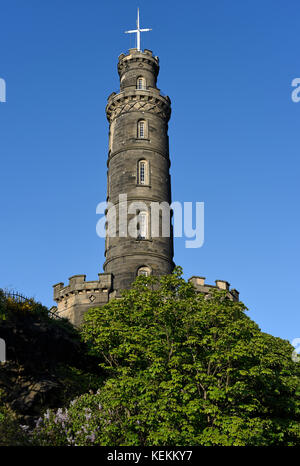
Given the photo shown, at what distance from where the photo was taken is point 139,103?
Result: 3738 centimetres

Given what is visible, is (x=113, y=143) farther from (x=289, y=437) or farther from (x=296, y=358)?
(x=289, y=437)

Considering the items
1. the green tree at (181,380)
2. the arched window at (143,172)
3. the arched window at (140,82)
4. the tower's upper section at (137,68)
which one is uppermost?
the tower's upper section at (137,68)

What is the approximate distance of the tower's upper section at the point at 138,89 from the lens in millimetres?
37500

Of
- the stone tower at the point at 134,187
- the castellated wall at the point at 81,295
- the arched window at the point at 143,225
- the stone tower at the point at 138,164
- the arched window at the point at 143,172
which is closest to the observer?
the castellated wall at the point at 81,295

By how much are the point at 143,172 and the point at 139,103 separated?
5.59 meters

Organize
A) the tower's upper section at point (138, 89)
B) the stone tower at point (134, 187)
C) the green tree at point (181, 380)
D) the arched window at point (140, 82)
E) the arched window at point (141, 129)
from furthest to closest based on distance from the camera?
the arched window at point (140, 82)
the tower's upper section at point (138, 89)
the arched window at point (141, 129)
the stone tower at point (134, 187)
the green tree at point (181, 380)

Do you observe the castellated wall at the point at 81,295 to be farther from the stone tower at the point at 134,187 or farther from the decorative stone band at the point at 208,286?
the decorative stone band at the point at 208,286

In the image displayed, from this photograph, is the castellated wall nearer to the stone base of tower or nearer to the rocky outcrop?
the stone base of tower

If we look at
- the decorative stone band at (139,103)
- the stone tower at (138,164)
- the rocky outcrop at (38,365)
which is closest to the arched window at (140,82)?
the stone tower at (138,164)

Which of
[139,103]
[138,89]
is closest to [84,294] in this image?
[139,103]

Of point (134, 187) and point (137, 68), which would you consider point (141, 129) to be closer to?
point (134, 187)
